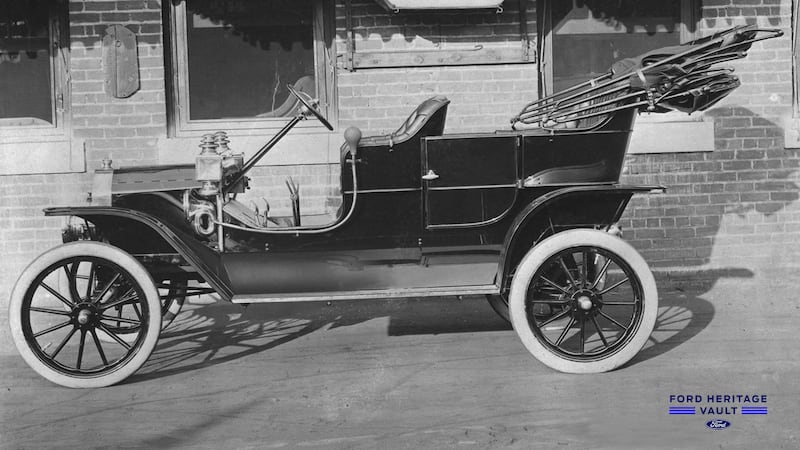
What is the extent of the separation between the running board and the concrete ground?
44 cm

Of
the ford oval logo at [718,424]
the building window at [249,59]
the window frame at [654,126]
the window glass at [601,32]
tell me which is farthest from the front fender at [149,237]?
the window glass at [601,32]

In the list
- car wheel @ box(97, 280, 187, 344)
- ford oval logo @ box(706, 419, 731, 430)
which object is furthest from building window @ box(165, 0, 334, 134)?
ford oval logo @ box(706, 419, 731, 430)

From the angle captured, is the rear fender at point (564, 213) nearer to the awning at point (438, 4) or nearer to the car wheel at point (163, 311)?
the car wheel at point (163, 311)

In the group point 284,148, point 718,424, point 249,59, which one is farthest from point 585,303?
point 249,59

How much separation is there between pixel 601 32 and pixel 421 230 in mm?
3502

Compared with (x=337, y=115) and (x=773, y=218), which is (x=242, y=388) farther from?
(x=773, y=218)

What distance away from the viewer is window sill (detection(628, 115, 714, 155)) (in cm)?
726

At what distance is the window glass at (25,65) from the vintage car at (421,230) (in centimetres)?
270

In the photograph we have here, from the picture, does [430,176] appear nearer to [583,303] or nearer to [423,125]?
[423,125]

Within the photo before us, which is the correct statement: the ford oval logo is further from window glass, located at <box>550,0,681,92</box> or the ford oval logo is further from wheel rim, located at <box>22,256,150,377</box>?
window glass, located at <box>550,0,681,92</box>

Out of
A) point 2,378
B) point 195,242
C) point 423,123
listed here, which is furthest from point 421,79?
point 2,378

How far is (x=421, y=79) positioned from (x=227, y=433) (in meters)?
3.98

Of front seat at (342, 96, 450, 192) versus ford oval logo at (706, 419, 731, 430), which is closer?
ford oval logo at (706, 419, 731, 430)

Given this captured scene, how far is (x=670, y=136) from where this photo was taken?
7.27m
